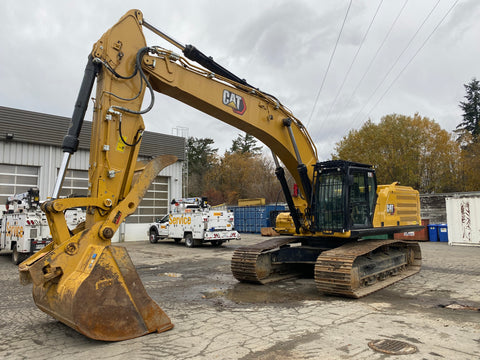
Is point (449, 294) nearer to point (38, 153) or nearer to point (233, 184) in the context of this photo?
point (38, 153)

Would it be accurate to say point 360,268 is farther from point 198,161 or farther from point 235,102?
point 198,161

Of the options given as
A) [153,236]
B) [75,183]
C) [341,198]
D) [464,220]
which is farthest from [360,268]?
[75,183]

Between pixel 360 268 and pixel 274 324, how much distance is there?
2.76 meters

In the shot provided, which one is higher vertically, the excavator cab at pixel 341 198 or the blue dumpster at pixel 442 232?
the excavator cab at pixel 341 198

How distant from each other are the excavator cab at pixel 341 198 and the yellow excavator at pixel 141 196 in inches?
0.8

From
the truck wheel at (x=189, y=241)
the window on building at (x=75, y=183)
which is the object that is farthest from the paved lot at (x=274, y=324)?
the window on building at (x=75, y=183)

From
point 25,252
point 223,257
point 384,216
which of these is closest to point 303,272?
point 384,216

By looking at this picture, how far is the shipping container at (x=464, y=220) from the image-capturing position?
52.1 feet

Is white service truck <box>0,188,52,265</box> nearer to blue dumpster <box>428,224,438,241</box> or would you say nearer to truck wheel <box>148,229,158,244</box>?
truck wheel <box>148,229,158,244</box>

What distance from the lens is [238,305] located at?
243 inches

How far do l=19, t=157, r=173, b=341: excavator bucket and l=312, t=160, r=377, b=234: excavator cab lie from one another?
4178 mm

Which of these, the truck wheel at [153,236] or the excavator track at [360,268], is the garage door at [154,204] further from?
the excavator track at [360,268]

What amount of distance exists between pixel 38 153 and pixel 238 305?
16.6 meters

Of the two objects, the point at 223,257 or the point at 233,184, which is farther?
the point at 233,184
